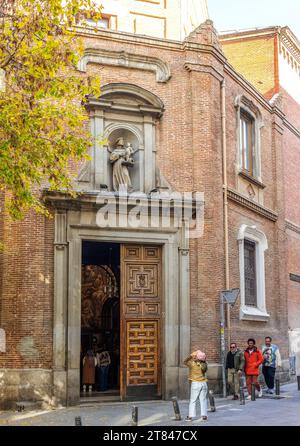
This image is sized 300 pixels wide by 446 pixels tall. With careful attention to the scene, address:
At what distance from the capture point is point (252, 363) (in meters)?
18.0

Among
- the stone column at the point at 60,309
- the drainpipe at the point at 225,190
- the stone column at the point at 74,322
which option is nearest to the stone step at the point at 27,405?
the stone column at the point at 60,309

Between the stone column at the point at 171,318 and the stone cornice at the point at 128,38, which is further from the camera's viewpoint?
the stone cornice at the point at 128,38

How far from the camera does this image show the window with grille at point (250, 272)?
833 inches

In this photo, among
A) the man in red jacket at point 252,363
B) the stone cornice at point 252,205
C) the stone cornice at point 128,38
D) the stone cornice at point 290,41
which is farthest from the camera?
the stone cornice at point 290,41

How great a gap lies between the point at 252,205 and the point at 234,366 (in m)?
5.74

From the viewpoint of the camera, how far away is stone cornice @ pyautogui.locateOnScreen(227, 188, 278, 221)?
19975mm

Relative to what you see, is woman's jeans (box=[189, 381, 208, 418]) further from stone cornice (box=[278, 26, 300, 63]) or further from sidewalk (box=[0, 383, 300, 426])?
stone cornice (box=[278, 26, 300, 63])

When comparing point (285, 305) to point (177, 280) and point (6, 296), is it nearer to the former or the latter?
point (177, 280)

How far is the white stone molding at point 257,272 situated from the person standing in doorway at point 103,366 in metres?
4.16

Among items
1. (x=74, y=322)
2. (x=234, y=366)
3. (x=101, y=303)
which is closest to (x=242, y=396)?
(x=234, y=366)

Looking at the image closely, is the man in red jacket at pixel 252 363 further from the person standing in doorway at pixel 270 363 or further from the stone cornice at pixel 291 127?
the stone cornice at pixel 291 127

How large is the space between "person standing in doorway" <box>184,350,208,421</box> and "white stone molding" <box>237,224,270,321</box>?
624cm

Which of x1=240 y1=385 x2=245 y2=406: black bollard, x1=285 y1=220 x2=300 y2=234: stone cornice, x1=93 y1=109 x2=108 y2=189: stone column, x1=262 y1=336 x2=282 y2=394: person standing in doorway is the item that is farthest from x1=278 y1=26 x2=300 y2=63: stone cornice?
x1=240 y1=385 x2=245 y2=406: black bollard

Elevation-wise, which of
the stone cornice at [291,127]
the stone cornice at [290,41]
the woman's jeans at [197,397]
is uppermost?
the stone cornice at [290,41]
